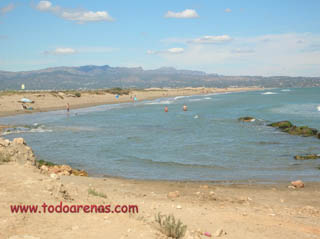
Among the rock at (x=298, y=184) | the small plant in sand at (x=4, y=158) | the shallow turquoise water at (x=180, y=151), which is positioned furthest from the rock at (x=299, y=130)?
the small plant in sand at (x=4, y=158)

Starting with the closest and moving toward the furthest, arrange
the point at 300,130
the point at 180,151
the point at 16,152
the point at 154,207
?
the point at 154,207, the point at 16,152, the point at 180,151, the point at 300,130

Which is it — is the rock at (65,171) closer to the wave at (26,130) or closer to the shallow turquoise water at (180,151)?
the shallow turquoise water at (180,151)

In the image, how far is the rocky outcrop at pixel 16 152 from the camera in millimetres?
13011

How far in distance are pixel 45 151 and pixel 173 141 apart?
9407mm

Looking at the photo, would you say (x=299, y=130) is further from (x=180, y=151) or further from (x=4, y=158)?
(x=4, y=158)

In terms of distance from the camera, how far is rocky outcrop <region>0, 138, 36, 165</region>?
42.7ft

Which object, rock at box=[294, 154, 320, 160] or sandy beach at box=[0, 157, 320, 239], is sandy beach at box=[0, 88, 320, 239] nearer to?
sandy beach at box=[0, 157, 320, 239]

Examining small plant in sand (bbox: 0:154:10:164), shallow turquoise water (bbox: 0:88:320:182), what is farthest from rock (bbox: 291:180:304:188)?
small plant in sand (bbox: 0:154:10:164)

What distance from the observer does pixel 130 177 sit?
1734 centimetres

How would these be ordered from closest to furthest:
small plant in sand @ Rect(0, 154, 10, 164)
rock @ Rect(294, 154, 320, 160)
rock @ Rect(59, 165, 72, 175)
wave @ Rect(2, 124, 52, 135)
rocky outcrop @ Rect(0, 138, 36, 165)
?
small plant in sand @ Rect(0, 154, 10, 164) < rocky outcrop @ Rect(0, 138, 36, 165) < rock @ Rect(59, 165, 72, 175) < rock @ Rect(294, 154, 320, 160) < wave @ Rect(2, 124, 52, 135)

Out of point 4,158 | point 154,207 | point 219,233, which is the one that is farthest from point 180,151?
point 219,233

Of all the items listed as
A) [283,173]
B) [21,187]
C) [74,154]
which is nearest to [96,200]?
[21,187]

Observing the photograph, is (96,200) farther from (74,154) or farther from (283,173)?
(74,154)

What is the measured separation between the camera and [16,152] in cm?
1374
